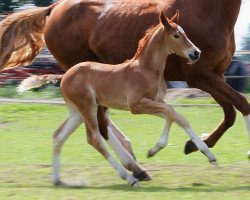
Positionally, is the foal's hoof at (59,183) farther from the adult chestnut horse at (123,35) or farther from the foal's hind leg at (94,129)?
the adult chestnut horse at (123,35)

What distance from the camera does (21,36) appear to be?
10953 mm

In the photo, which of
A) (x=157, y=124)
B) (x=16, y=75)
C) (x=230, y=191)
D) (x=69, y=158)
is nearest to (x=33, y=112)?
(x=157, y=124)

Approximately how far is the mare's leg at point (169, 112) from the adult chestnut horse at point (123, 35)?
907 mm

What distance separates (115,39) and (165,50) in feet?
4.64

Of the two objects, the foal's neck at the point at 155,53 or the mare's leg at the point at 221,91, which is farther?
the mare's leg at the point at 221,91

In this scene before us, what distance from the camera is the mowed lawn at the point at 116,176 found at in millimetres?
8203

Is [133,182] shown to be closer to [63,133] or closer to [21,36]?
[63,133]

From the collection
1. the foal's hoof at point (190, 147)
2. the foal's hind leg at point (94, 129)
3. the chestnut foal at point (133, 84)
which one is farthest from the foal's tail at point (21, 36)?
the foal's hoof at point (190, 147)

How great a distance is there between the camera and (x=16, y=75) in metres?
22.6

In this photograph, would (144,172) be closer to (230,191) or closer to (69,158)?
(230,191)

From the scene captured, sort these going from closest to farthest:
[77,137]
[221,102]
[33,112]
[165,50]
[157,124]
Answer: [165,50]
[221,102]
[77,137]
[157,124]
[33,112]

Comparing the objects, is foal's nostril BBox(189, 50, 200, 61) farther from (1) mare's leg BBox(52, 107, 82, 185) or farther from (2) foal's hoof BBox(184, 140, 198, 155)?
(2) foal's hoof BBox(184, 140, 198, 155)

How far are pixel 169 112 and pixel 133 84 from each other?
50cm

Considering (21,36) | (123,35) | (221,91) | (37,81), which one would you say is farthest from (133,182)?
(21,36)
